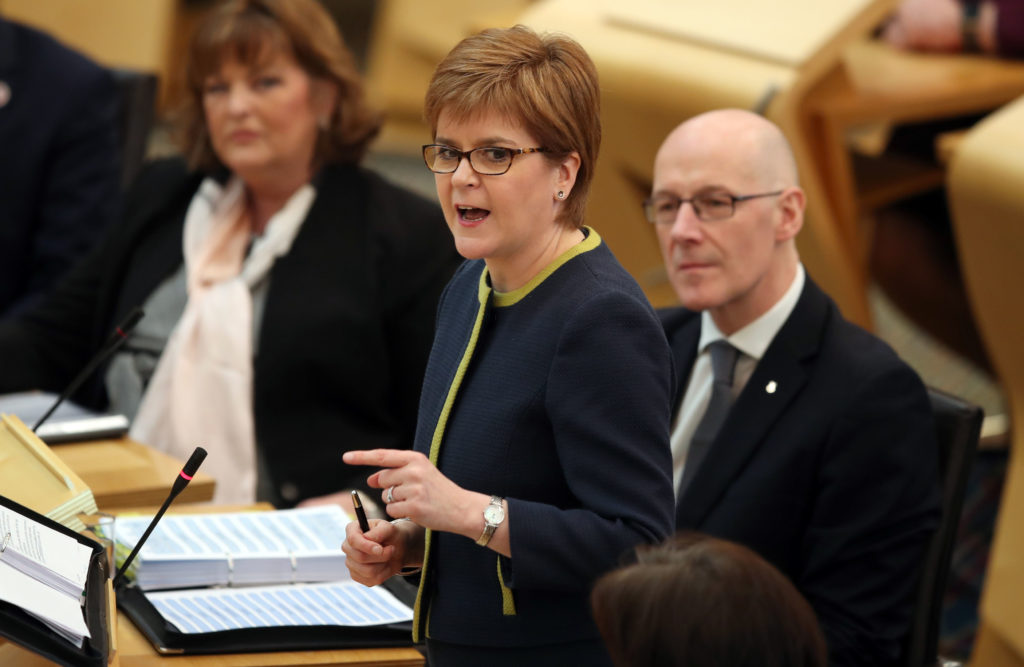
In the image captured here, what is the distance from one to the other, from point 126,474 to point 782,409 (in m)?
1.02

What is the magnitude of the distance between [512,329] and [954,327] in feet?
9.77

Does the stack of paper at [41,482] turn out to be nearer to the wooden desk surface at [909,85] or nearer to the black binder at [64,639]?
the black binder at [64,639]

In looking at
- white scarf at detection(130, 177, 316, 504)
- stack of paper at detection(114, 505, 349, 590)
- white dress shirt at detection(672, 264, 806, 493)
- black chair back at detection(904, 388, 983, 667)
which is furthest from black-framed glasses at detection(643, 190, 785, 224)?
white scarf at detection(130, 177, 316, 504)

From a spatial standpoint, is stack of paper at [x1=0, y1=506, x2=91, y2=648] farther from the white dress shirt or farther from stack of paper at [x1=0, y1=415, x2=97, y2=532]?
the white dress shirt

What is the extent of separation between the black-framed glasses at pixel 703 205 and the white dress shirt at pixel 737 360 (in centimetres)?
14

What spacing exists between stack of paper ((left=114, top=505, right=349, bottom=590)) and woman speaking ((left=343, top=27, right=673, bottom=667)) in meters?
0.45

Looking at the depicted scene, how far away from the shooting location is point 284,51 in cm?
262

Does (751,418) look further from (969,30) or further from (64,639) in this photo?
(969,30)

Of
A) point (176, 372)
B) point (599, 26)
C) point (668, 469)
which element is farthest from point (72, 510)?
point (599, 26)

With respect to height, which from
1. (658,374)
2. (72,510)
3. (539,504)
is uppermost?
(658,374)

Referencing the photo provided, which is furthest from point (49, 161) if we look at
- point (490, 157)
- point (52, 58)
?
point (490, 157)

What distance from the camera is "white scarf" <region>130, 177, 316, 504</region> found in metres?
2.50

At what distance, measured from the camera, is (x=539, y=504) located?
4.10ft

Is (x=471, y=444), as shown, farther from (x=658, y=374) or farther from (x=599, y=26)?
(x=599, y=26)
